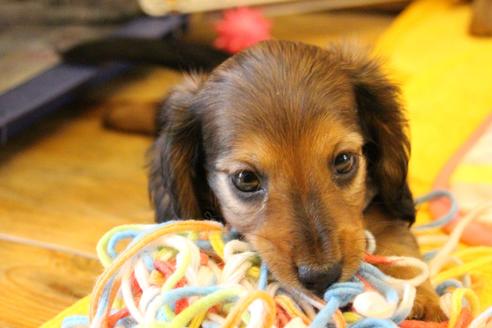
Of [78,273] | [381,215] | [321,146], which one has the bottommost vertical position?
[78,273]

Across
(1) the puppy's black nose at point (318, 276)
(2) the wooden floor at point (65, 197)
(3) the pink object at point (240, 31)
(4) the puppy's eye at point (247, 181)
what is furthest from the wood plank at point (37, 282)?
(3) the pink object at point (240, 31)

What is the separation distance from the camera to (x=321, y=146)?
45.7 inches

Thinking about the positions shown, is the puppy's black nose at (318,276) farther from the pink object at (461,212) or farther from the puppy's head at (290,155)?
the pink object at (461,212)

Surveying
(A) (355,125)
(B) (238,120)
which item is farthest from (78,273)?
(A) (355,125)

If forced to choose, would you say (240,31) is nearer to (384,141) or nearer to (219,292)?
(384,141)

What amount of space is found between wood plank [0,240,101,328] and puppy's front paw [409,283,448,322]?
734mm

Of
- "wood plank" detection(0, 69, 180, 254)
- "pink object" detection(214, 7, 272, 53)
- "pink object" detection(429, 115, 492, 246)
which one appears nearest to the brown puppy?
"pink object" detection(429, 115, 492, 246)

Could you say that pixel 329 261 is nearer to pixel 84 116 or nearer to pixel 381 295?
pixel 381 295

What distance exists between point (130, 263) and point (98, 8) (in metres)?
1.99

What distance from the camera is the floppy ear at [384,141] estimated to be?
137cm

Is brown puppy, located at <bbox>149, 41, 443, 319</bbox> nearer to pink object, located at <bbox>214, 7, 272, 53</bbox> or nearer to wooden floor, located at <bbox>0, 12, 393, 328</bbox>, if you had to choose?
wooden floor, located at <bbox>0, 12, 393, 328</bbox>

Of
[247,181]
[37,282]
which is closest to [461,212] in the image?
[247,181]

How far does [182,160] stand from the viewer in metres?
1.37

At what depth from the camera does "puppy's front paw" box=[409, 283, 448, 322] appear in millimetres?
1157
